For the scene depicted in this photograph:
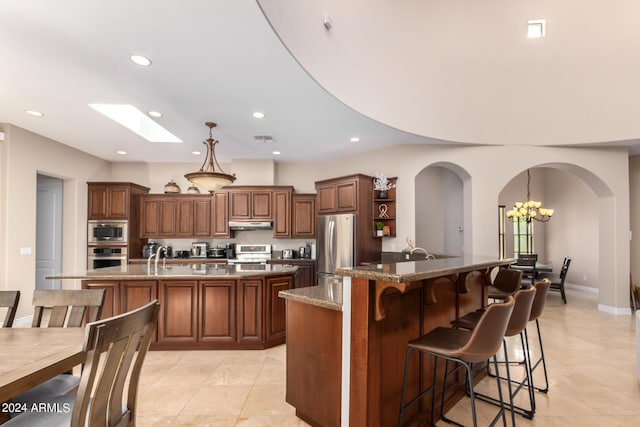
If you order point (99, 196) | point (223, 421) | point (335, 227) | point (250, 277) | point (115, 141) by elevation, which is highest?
point (115, 141)

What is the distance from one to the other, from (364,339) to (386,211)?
4.09 meters

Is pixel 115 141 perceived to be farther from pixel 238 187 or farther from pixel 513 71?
pixel 513 71

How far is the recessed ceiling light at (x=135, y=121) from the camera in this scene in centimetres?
421

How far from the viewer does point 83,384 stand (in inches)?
45.6

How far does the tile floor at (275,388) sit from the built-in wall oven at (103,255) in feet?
10.6

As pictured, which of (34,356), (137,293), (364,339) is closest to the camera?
(34,356)

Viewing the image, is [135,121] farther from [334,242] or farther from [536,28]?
[536,28]

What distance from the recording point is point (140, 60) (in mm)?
2832

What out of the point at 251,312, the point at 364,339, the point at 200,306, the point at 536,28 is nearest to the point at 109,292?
the point at 200,306

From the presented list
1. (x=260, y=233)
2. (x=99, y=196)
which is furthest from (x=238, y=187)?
(x=99, y=196)

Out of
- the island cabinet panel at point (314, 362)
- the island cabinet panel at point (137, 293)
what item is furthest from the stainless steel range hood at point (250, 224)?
the island cabinet panel at point (314, 362)

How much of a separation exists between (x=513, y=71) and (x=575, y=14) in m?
1.04

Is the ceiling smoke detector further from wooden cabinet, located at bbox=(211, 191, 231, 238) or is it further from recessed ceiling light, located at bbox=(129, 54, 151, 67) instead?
recessed ceiling light, located at bbox=(129, 54, 151, 67)

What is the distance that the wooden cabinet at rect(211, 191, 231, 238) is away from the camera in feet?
21.4
